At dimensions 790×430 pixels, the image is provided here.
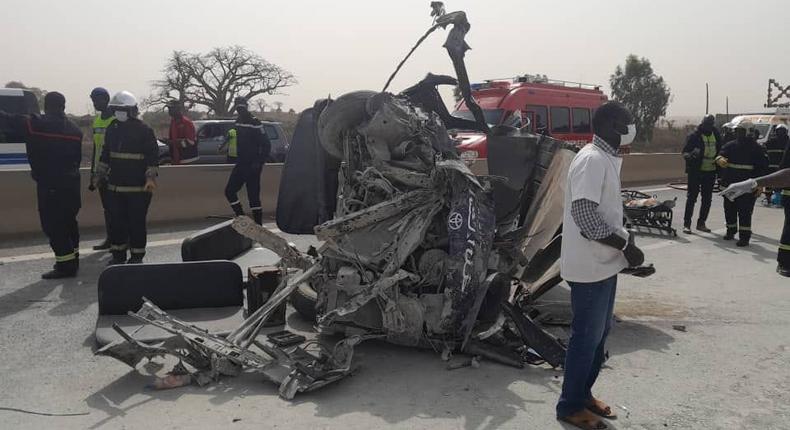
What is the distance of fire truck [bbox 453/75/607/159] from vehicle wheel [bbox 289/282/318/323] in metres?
8.02

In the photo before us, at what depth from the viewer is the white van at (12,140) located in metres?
11.7

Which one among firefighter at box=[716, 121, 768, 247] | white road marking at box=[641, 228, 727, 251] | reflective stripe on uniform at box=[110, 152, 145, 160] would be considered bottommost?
white road marking at box=[641, 228, 727, 251]

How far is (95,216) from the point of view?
29.6 ft

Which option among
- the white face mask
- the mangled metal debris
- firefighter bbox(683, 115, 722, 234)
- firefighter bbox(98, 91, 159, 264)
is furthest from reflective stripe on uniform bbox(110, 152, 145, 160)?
firefighter bbox(683, 115, 722, 234)

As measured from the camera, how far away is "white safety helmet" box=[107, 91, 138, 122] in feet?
21.5

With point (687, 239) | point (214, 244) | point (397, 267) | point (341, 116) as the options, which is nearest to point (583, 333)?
point (397, 267)

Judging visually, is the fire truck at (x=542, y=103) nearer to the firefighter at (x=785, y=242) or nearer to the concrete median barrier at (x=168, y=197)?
the concrete median barrier at (x=168, y=197)

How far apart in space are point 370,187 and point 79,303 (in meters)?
3.01

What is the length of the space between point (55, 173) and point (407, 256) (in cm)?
426

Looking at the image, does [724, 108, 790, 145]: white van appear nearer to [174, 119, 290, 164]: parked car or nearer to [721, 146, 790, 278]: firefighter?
[721, 146, 790, 278]: firefighter

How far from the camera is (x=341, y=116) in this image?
5020 mm

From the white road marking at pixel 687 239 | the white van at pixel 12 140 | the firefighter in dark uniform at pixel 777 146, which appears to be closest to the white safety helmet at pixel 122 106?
the white van at pixel 12 140

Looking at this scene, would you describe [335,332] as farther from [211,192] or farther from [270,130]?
[270,130]

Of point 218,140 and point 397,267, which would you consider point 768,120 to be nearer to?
point 218,140
